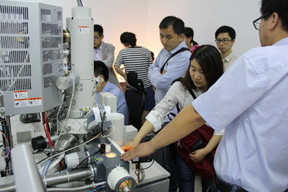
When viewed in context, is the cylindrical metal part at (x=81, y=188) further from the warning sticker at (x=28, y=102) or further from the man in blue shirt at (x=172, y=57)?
the man in blue shirt at (x=172, y=57)

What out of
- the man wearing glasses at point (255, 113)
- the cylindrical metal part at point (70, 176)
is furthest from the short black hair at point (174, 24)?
the cylindrical metal part at point (70, 176)

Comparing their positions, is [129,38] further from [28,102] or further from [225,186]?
[225,186]

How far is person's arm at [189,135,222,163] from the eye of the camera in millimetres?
1363

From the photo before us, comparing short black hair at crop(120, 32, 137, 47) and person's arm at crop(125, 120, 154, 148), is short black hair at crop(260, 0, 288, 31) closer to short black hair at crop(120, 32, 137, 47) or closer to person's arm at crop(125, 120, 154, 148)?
person's arm at crop(125, 120, 154, 148)

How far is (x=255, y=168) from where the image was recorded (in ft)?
2.69

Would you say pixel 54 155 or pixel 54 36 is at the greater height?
pixel 54 36

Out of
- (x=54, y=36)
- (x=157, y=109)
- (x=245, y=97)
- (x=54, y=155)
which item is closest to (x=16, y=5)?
(x=54, y=36)

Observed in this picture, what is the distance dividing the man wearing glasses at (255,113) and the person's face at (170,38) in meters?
1.31

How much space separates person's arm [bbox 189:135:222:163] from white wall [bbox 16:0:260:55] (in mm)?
1580

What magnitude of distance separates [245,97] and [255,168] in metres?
0.26

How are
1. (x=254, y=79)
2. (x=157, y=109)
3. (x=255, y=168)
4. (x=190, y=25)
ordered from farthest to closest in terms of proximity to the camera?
(x=190, y=25) < (x=157, y=109) < (x=255, y=168) < (x=254, y=79)

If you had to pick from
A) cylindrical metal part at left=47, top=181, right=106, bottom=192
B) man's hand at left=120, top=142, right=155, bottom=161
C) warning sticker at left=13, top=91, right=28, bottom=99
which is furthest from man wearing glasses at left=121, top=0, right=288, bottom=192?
warning sticker at left=13, top=91, right=28, bottom=99

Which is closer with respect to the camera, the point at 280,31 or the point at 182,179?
the point at 280,31

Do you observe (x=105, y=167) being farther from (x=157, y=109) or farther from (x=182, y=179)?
(x=182, y=179)
